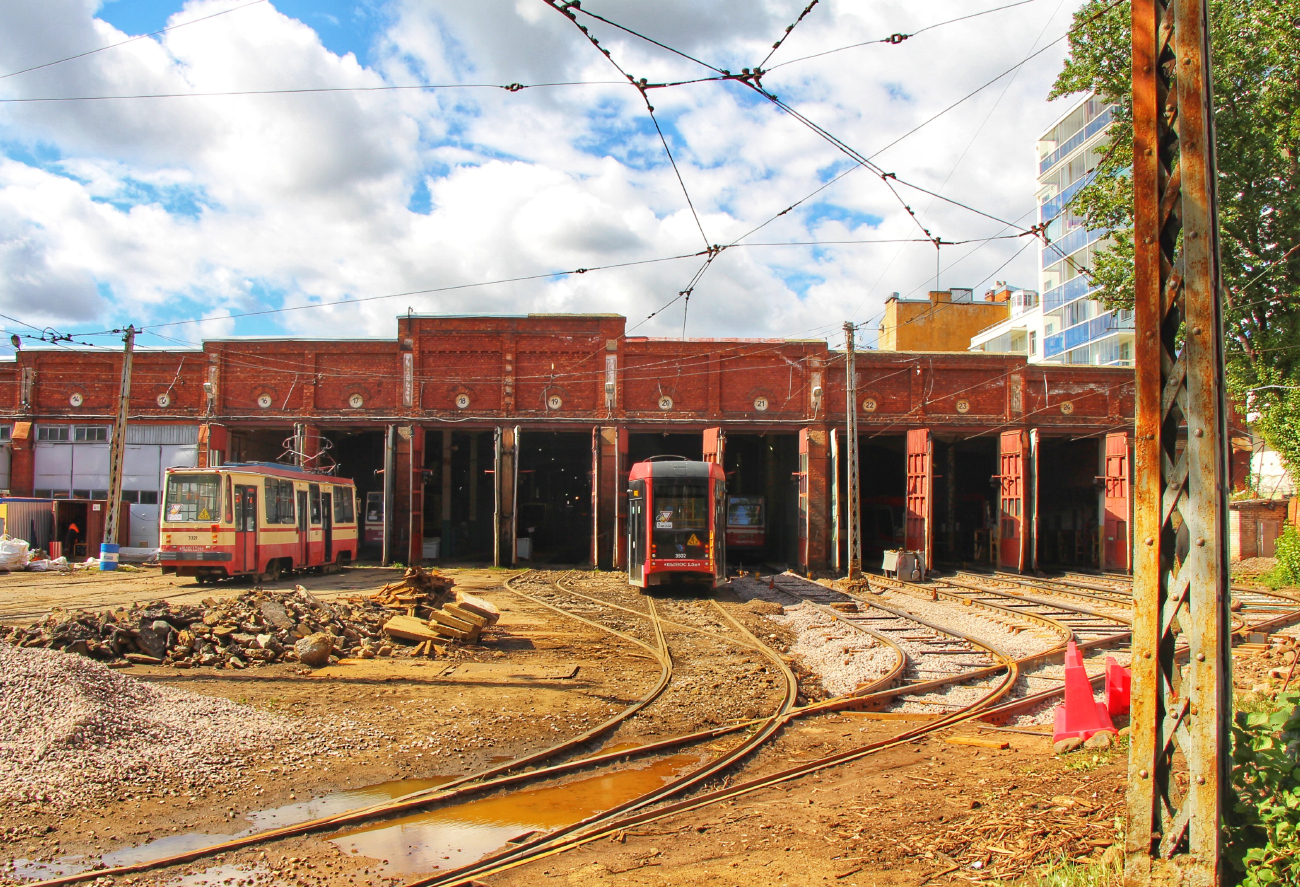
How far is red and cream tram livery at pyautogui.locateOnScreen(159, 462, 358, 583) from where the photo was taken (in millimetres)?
18344

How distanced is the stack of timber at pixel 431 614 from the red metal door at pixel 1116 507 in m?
24.8

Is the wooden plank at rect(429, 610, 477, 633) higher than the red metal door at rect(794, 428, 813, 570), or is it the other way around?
the red metal door at rect(794, 428, 813, 570)

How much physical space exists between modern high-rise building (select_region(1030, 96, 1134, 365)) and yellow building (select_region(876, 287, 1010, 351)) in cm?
439

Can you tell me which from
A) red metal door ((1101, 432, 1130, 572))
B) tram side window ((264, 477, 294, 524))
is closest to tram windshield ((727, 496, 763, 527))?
red metal door ((1101, 432, 1130, 572))

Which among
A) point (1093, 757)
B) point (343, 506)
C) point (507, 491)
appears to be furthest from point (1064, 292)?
point (1093, 757)

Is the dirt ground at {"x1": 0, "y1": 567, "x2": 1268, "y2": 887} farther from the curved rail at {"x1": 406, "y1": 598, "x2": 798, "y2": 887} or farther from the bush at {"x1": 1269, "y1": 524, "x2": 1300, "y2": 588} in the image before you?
the bush at {"x1": 1269, "y1": 524, "x2": 1300, "y2": 588}

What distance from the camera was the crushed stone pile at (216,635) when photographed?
9469mm

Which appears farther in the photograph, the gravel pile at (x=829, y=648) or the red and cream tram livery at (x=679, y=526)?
the red and cream tram livery at (x=679, y=526)

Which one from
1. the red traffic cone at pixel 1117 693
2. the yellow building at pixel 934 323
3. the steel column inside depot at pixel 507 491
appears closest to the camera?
the red traffic cone at pixel 1117 693

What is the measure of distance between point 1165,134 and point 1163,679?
8.02 ft

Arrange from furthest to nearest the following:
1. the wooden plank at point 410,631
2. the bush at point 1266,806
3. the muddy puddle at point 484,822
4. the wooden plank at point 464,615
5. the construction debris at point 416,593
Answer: the construction debris at point 416,593 → the wooden plank at point 464,615 → the wooden plank at point 410,631 → the muddy puddle at point 484,822 → the bush at point 1266,806

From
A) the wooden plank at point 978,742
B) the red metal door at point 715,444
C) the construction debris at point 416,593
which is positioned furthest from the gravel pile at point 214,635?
the red metal door at point 715,444

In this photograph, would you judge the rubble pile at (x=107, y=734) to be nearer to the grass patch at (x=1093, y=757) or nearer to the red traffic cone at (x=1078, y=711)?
the grass patch at (x=1093, y=757)

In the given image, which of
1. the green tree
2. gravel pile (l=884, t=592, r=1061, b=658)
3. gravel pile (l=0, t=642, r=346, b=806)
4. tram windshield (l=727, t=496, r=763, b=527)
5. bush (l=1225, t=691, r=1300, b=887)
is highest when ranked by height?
the green tree
